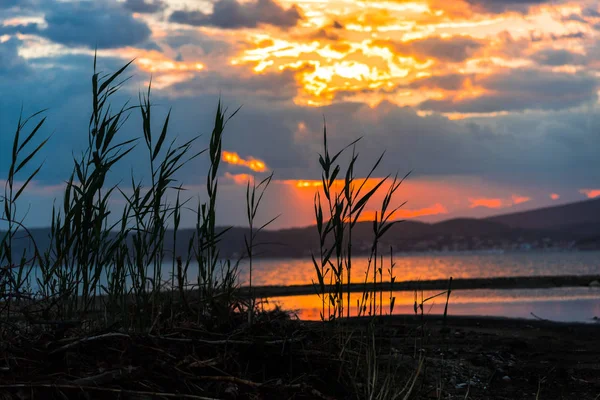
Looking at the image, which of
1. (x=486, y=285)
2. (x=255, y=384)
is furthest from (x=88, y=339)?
(x=486, y=285)

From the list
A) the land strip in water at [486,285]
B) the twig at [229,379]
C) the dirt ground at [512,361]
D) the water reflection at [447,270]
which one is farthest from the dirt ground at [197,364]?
the land strip in water at [486,285]

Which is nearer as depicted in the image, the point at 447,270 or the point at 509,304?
the point at 509,304

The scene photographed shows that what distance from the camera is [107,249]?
19.7ft

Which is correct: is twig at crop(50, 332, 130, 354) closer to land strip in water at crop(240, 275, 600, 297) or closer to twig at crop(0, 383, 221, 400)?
twig at crop(0, 383, 221, 400)

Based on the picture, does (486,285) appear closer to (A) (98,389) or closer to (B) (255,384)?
(B) (255,384)

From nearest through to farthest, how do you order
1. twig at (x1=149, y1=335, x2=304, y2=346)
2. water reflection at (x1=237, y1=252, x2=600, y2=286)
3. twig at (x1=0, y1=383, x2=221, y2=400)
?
twig at (x1=0, y1=383, x2=221, y2=400), twig at (x1=149, y1=335, x2=304, y2=346), water reflection at (x1=237, y1=252, x2=600, y2=286)

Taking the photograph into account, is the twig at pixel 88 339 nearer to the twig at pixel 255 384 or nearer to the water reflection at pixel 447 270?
the twig at pixel 255 384

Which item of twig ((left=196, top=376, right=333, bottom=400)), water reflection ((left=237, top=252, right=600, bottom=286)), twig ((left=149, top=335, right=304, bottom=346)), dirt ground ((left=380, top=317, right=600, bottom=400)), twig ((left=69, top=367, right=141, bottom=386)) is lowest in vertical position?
water reflection ((left=237, top=252, right=600, bottom=286))

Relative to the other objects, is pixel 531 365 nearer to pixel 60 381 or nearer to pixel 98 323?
pixel 98 323

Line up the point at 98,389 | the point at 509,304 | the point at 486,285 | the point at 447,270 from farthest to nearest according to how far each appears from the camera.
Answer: the point at 447,270, the point at 486,285, the point at 509,304, the point at 98,389

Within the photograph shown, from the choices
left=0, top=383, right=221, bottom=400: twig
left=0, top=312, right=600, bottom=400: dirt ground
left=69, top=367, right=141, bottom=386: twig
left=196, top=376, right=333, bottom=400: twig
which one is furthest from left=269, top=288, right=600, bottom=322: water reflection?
left=69, top=367, right=141, bottom=386: twig

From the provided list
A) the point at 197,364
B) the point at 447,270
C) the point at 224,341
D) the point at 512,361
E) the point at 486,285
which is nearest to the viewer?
the point at 197,364

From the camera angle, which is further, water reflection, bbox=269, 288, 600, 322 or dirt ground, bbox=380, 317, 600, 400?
water reflection, bbox=269, 288, 600, 322

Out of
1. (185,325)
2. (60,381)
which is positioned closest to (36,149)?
(185,325)
